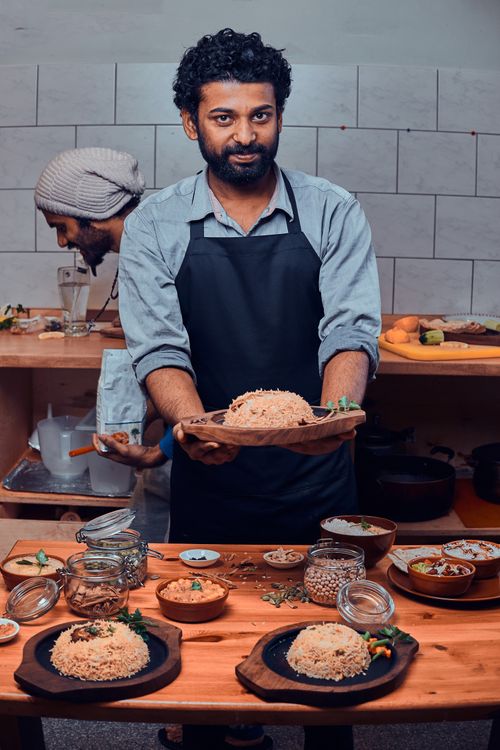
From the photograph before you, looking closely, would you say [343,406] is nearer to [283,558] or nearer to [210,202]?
[283,558]

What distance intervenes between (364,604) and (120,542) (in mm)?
538

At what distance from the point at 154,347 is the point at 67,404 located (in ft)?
5.57

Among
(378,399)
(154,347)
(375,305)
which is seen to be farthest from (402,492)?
Result: (154,347)

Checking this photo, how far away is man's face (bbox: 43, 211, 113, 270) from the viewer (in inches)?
130

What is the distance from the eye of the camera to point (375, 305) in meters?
2.40

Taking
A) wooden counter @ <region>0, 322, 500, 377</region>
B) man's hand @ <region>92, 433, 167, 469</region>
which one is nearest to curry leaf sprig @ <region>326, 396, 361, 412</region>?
man's hand @ <region>92, 433, 167, 469</region>

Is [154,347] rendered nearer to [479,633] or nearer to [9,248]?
[479,633]

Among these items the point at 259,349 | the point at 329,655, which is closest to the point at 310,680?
the point at 329,655

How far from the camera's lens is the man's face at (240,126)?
2.33 meters

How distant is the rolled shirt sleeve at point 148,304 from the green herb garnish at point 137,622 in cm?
80

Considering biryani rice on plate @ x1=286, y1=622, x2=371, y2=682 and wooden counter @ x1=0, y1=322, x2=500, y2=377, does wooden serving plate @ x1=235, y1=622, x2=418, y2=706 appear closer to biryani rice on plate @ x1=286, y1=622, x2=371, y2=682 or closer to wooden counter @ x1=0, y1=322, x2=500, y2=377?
biryani rice on plate @ x1=286, y1=622, x2=371, y2=682

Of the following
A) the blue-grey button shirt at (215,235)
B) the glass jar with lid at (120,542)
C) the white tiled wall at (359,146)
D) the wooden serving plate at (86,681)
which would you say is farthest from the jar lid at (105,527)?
the white tiled wall at (359,146)

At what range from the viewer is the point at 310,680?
4.80 ft

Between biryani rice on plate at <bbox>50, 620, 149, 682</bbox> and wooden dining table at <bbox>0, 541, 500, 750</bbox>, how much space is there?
0.05 m
